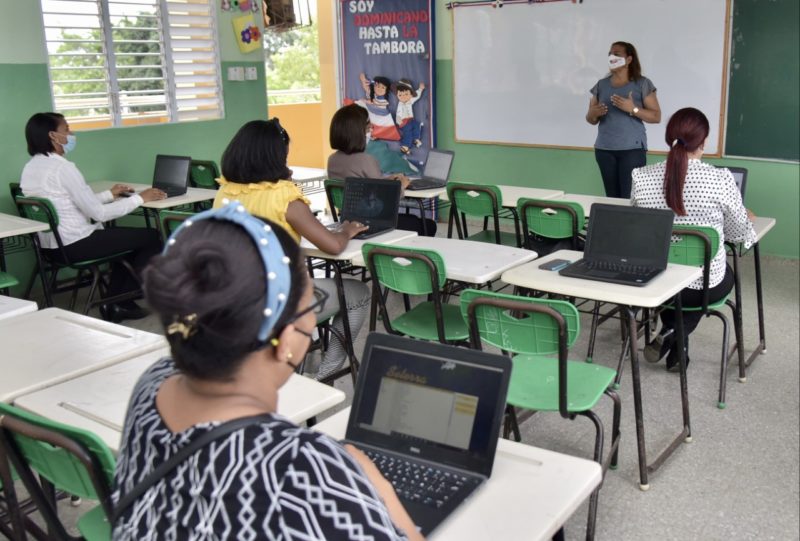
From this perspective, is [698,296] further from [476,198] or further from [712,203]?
[476,198]

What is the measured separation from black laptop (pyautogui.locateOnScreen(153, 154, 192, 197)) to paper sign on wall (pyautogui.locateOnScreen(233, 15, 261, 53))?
1749 mm

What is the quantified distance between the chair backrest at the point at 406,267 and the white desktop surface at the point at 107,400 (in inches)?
42.6

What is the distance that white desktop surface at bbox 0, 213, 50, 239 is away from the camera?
12.8 feet

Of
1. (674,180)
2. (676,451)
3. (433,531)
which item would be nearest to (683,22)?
(674,180)

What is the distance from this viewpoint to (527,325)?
2373 mm

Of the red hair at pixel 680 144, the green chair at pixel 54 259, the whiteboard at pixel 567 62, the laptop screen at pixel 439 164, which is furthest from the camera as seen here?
the whiteboard at pixel 567 62

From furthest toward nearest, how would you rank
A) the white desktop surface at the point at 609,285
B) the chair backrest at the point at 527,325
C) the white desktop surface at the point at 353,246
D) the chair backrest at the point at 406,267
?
1. the white desktop surface at the point at 353,246
2. the chair backrest at the point at 406,267
3. the white desktop surface at the point at 609,285
4. the chair backrest at the point at 527,325

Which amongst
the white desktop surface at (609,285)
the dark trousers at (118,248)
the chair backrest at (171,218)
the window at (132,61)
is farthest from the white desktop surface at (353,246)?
the window at (132,61)

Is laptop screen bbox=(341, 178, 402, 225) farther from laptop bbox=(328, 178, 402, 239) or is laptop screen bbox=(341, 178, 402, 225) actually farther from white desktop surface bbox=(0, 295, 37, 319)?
white desktop surface bbox=(0, 295, 37, 319)

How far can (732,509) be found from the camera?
2590 millimetres

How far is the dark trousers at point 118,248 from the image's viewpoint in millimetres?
4488

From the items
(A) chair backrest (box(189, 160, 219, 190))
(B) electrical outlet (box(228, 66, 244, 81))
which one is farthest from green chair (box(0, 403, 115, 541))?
(B) electrical outlet (box(228, 66, 244, 81))

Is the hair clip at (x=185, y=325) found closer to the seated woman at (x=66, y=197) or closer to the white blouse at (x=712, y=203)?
the white blouse at (x=712, y=203)

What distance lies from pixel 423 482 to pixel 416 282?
1.69 m
